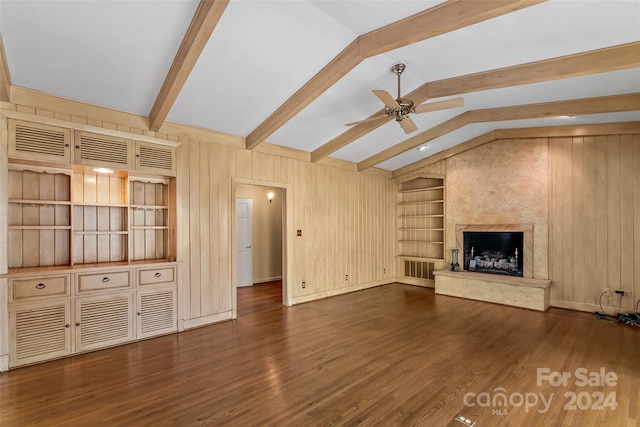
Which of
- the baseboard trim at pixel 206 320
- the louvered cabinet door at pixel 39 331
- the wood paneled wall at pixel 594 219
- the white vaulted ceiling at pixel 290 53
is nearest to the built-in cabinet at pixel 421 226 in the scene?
the wood paneled wall at pixel 594 219

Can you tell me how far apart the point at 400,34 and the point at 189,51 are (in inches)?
77.4

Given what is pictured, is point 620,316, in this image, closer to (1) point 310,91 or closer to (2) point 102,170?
(1) point 310,91

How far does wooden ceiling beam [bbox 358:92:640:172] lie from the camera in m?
4.21

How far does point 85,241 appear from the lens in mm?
4078

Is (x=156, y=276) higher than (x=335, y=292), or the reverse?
(x=156, y=276)

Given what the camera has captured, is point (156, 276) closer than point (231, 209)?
Yes

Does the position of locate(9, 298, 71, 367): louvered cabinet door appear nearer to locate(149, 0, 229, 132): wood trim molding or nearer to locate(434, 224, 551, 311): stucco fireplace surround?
locate(149, 0, 229, 132): wood trim molding

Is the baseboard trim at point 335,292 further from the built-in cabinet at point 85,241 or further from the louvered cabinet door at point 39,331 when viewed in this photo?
the louvered cabinet door at point 39,331

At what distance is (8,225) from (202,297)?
2.31 m

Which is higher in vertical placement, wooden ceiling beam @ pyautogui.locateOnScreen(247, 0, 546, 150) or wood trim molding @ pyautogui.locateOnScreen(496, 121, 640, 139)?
wooden ceiling beam @ pyautogui.locateOnScreen(247, 0, 546, 150)

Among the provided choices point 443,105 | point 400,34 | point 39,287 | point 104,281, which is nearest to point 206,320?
point 104,281

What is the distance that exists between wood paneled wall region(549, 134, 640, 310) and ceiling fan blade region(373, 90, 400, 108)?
154 inches

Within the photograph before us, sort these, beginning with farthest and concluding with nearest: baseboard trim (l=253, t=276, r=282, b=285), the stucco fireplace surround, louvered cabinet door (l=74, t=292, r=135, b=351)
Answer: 1. baseboard trim (l=253, t=276, r=282, b=285)
2. the stucco fireplace surround
3. louvered cabinet door (l=74, t=292, r=135, b=351)

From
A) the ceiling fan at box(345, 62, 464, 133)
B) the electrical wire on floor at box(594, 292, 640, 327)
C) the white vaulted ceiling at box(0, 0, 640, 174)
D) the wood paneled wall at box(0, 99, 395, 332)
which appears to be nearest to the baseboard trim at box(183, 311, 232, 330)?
the wood paneled wall at box(0, 99, 395, 332)
